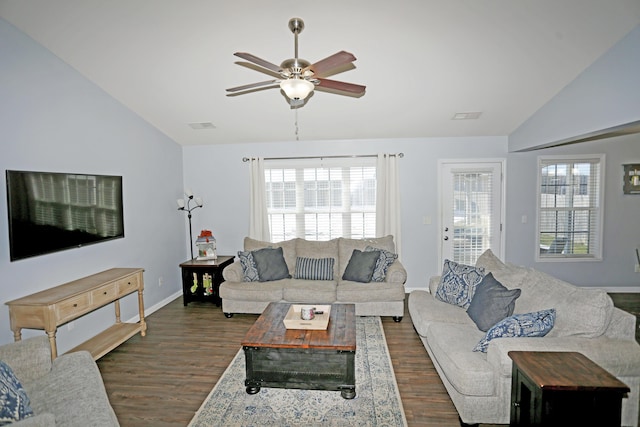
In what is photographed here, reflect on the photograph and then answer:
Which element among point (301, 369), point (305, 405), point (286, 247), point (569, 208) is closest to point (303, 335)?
point (301, 369)

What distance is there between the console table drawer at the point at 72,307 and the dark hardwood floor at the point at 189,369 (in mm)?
637

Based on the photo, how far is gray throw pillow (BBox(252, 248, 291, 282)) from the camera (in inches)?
181

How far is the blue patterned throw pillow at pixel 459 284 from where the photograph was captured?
339 cm

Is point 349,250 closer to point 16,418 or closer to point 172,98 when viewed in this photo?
point 172,98

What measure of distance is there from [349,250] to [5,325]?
361 centimetres

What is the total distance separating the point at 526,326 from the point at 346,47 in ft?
8.78

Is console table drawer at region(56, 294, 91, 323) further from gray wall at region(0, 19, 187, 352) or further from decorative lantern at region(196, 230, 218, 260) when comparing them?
decorative lantern at region(196, 230, 218, 260)

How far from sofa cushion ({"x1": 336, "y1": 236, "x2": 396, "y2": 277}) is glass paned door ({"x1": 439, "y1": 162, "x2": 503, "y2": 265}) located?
1075 millimetres

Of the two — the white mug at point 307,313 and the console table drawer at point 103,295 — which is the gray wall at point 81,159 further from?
the white mug at point 307,313

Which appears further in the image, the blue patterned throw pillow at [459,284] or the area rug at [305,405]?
the blue patterned throw pillow at [459,284]

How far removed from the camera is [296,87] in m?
2.41

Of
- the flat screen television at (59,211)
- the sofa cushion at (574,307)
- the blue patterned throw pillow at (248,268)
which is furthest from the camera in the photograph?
the blue patterned throw pillow at (248,268)

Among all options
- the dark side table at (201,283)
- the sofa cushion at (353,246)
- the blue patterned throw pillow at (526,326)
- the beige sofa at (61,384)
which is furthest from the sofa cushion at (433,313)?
the dark side table at (201,283)

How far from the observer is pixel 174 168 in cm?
542
